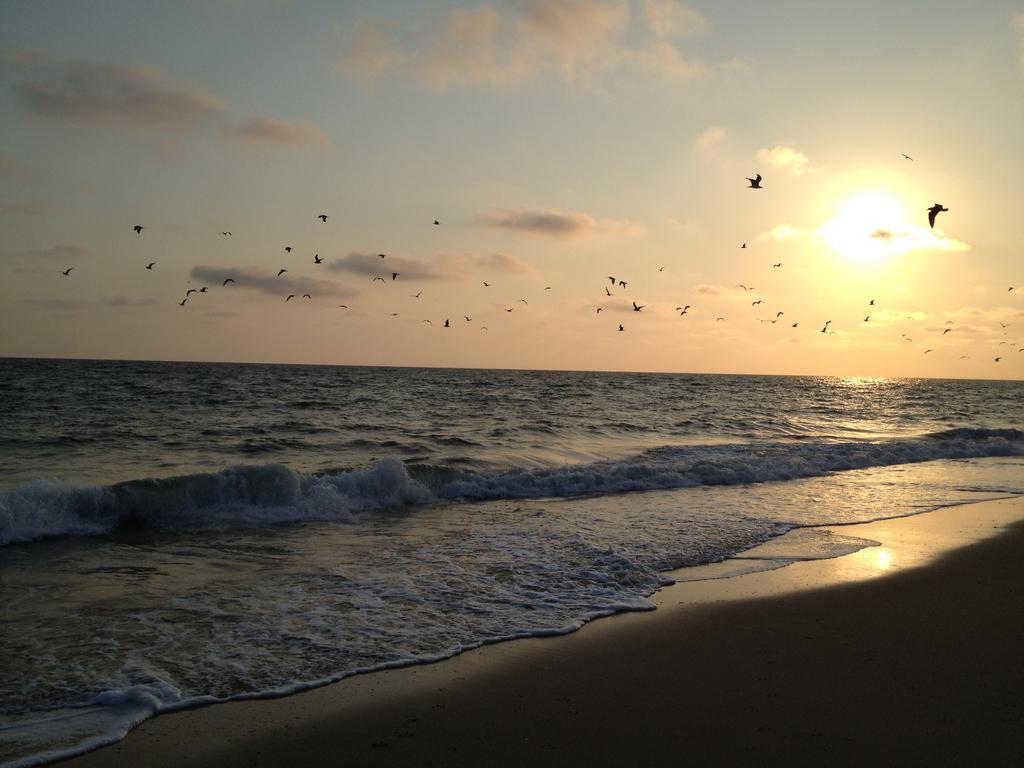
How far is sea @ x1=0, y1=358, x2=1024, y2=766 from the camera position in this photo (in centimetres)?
648

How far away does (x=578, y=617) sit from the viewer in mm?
7949

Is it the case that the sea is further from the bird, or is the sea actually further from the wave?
the bird

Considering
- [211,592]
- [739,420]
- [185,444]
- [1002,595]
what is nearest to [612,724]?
[211,592]

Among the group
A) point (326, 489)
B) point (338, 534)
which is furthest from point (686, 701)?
point (326, 489)

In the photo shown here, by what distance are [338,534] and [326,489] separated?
3227mm

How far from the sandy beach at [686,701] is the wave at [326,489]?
324 inches

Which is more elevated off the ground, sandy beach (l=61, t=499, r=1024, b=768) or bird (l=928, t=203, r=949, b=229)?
bird (l=928, t=203, r=949, b=229)

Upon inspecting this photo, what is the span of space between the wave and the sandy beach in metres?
8.22

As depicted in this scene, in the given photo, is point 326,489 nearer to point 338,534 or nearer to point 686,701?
point 338,534

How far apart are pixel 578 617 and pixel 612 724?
2.56 meters

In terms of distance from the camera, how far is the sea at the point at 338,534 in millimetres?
6477

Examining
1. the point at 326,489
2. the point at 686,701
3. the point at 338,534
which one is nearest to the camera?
the point at 686,701

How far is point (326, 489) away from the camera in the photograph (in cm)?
1569

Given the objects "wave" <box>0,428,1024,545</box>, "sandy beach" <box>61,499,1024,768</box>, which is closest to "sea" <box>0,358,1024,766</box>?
"wave" <box>0,428,1024,545</box>
